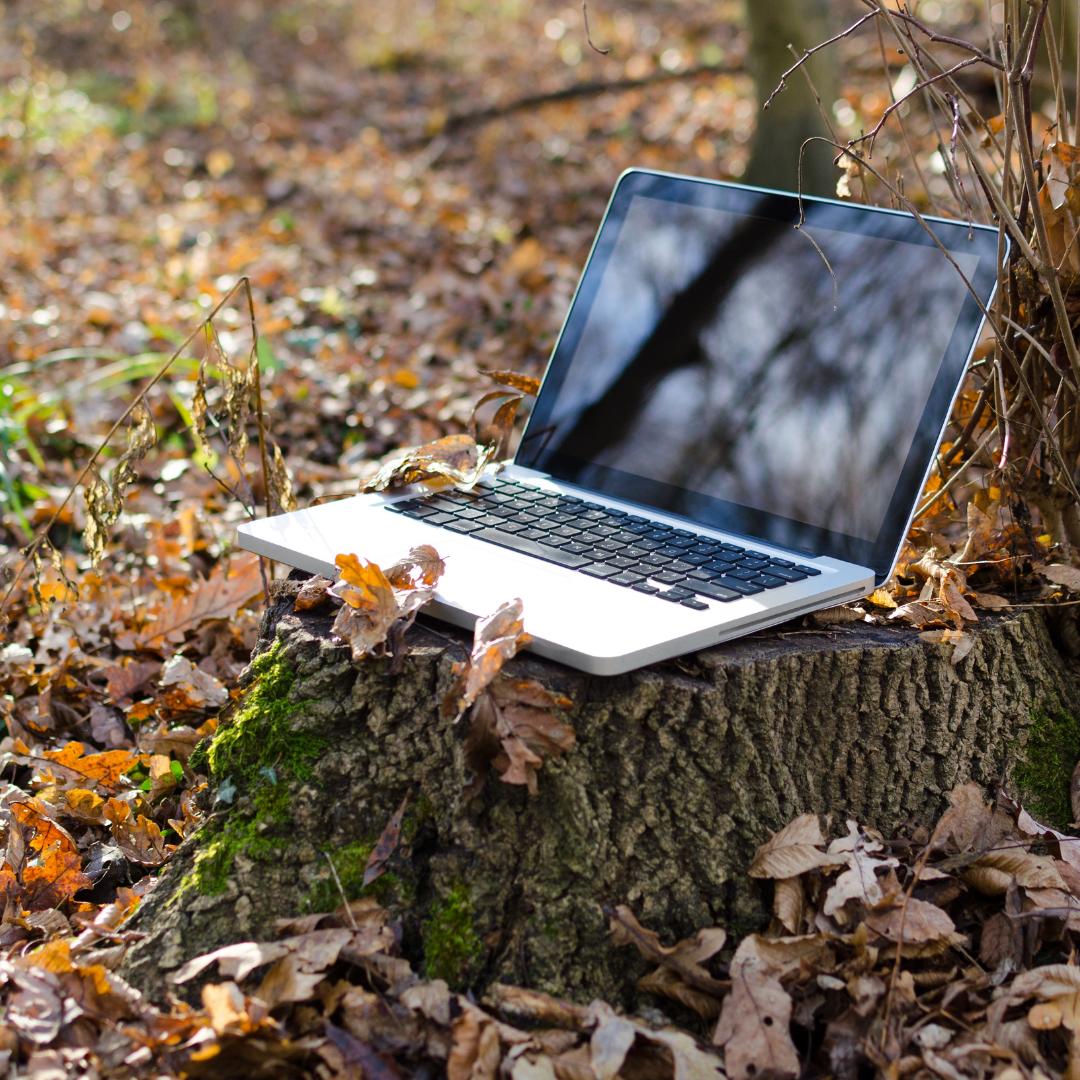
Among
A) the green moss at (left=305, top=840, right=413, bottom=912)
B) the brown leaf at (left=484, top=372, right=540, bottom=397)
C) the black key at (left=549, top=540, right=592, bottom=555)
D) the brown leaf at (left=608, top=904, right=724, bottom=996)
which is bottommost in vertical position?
the brown leaf at (left=608, top=904, right=724, bottom=996)

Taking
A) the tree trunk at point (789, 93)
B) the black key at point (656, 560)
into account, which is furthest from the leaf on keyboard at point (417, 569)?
the tree trunk at point (789, 93)

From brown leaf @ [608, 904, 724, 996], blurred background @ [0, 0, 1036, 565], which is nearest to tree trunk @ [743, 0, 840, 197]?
blurred background @ [0, 0, 1036, 565]

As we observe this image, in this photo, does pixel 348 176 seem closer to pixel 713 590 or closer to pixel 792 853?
pixel 713 590

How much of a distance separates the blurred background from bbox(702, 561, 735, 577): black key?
984 millimetres

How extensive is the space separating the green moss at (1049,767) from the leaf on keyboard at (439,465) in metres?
1.27

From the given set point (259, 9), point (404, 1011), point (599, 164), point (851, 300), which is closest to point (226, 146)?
point (599, 164)

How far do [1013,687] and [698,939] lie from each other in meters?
0.85

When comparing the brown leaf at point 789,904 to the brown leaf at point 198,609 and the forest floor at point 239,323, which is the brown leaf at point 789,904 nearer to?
the forest floor at point 239,323

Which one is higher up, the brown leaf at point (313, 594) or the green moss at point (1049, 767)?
the brown leaf at point (313, 594)

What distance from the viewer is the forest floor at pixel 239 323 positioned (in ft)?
5.10

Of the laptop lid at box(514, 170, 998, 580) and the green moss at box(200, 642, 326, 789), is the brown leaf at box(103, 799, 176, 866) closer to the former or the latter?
the green moss at box(200, 642, 326, 789)

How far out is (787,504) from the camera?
1980 millimetres

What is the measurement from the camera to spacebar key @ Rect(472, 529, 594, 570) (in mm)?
1795

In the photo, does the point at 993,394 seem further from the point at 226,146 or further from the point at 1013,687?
the point at 226,146
